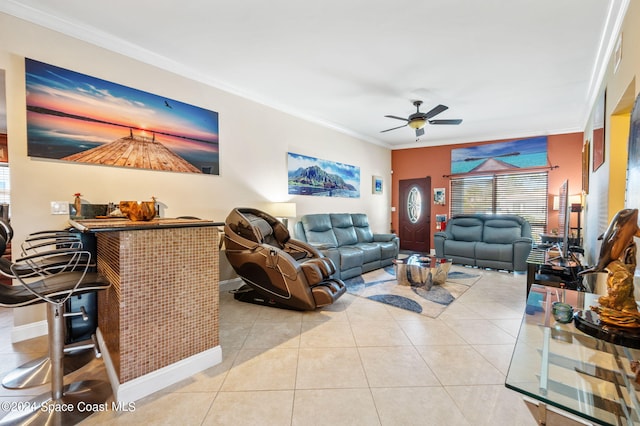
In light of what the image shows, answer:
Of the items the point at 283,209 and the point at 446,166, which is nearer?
the point at 283,209

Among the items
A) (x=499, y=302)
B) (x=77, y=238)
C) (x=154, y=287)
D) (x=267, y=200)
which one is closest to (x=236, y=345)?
(x=154, y=287)

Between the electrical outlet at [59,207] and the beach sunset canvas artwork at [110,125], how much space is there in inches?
16.7

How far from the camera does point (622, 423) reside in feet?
2.78

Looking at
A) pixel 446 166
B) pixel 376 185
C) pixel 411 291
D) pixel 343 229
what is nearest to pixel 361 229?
pixel 343 229

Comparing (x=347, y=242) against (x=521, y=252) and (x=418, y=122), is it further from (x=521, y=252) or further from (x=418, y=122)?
(x=521, y=252)

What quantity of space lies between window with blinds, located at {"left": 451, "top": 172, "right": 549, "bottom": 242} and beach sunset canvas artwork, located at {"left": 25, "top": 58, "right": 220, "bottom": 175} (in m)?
5.70

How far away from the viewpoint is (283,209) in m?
4.27

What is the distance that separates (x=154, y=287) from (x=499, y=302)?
370 centimetres

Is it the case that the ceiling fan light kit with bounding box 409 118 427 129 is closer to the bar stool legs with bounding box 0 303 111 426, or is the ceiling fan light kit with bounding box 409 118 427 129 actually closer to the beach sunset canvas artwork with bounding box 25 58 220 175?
the beach sunset canvas artwork with bounding box 25 58 220 175

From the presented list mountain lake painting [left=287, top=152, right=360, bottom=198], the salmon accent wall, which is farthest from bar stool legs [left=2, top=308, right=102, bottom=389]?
the salmon accent wall

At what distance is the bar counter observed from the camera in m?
1.64

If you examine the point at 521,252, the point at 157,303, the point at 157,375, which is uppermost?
the point at 157,303

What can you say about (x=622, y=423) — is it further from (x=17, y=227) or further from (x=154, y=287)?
(x=17, y=227)

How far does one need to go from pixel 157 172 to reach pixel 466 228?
5660 mm
